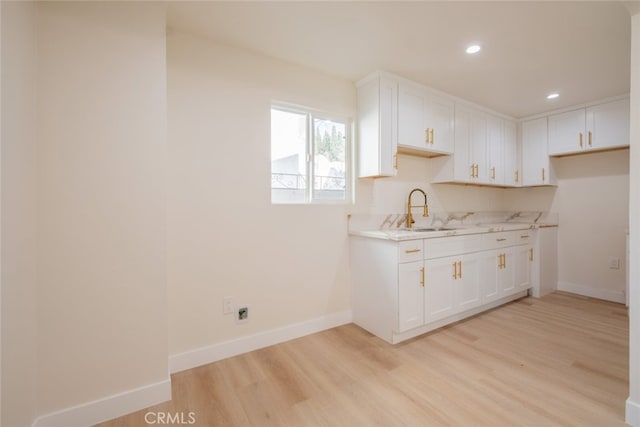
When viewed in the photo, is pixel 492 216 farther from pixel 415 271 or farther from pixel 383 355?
pixel 383 355

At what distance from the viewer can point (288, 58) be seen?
2367 mm

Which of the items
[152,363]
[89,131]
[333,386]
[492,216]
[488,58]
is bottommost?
[333,386]

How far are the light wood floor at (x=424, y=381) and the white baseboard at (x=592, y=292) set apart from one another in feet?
3.28

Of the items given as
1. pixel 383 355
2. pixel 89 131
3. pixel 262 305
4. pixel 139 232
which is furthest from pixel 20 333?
pixel 383 355

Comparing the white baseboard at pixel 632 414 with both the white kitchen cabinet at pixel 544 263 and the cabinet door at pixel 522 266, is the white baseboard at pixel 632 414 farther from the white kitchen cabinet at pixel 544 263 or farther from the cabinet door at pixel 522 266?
the white kitchen cabinet at pixel 544 263

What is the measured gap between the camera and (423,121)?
2855 millimetres

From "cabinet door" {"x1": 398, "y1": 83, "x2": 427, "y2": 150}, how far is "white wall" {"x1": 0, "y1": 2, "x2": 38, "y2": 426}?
8.36ft

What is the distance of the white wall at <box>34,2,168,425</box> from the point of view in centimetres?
142

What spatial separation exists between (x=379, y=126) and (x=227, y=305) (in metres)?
2.01

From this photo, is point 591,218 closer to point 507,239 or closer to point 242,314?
point 507,239

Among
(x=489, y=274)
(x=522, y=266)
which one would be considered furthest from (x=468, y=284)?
(x=522, y=266)

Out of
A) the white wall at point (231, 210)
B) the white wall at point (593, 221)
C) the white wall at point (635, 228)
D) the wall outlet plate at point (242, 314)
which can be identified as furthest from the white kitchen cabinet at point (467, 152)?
the wall outlet plate at point (242, 314)

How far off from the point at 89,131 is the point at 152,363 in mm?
1368

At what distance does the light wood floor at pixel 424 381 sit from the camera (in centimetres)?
151
